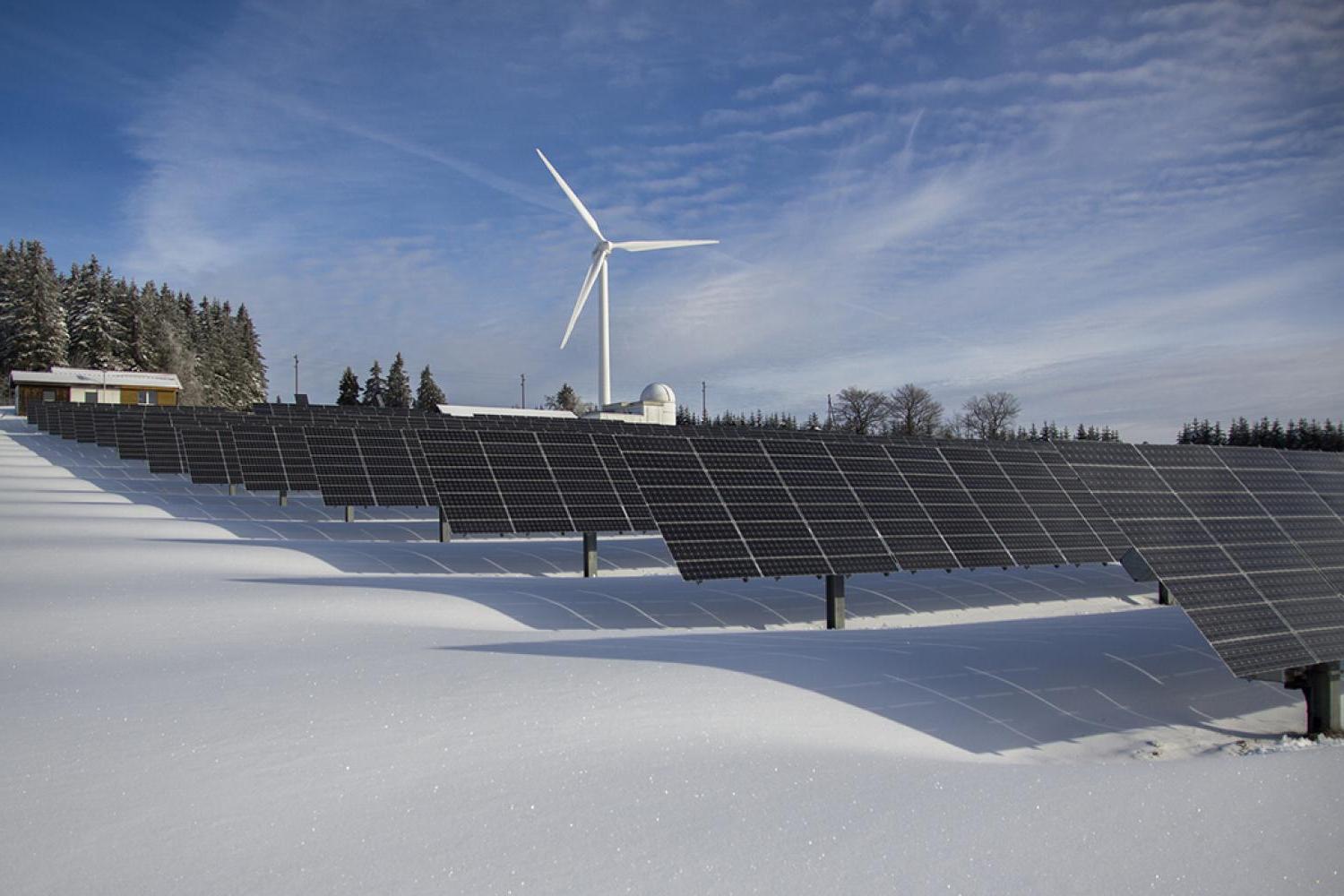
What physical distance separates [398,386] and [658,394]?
3676 inches

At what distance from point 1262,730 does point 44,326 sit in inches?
5867

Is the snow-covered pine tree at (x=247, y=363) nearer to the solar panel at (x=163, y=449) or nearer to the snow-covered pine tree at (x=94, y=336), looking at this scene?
the snow-covered pine tree at (x=94, y=336)

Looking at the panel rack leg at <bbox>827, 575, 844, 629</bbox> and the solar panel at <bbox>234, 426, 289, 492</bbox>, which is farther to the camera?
the solar panel at <bbox>234, 426, 289, 492</bbox>

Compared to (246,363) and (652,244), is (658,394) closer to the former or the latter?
(652,244)

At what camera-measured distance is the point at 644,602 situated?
19.5m

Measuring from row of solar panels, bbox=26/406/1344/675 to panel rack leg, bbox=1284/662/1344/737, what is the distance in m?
0.40

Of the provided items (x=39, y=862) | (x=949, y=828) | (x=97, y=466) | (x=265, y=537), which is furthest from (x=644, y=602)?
(x=97, y=466)

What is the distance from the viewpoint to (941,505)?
21156mm

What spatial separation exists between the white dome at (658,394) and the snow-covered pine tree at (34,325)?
9143cm

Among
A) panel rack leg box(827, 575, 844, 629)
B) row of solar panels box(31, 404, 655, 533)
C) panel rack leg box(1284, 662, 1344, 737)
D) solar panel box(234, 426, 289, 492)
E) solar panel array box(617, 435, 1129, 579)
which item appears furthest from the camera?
Answer: solar panel box(234, 426, 289, 492)

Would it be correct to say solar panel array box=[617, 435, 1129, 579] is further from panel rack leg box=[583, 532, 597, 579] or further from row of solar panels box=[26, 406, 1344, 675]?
panel rack leg box=[583, 532, 597, 579]

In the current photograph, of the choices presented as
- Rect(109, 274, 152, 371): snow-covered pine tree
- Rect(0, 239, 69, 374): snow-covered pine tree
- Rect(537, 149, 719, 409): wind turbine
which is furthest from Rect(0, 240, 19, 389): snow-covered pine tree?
Rect(537, 149, 719, 409): wind turbine

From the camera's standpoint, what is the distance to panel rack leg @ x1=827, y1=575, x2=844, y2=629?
17734 mm

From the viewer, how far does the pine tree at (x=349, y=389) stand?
531ft
